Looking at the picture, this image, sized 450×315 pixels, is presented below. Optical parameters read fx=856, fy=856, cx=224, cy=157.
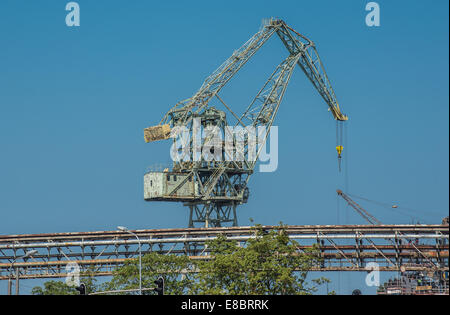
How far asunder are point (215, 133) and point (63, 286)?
4907 centimetres

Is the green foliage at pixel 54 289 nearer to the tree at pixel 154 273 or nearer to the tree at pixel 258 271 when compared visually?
the tree at pixel 154 273

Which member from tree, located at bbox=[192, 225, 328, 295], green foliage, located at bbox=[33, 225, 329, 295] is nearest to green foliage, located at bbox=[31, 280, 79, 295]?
green foliage, located at bbox=[33, 225, 329, 295]

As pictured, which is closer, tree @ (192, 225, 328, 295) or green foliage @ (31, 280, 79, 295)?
tree @ (192, 225, 328, 295)

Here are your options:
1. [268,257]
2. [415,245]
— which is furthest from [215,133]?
[268,257]

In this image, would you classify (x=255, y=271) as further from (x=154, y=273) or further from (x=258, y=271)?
(x=154, y=273)

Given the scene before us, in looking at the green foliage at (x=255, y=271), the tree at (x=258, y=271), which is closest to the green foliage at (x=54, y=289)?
the green foliage at (x=255, y=271)

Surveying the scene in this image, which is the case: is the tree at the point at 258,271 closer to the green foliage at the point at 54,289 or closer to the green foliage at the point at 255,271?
the green foliage at the point at 255,271

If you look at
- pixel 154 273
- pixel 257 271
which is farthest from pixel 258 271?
pixel 154 273

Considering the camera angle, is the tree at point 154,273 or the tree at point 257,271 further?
the tree at point 154,273

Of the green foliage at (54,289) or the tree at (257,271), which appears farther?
the green foliage at (54,289)

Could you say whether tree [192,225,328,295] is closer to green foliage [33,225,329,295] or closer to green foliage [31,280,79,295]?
green foliage [33,225,329,295]
